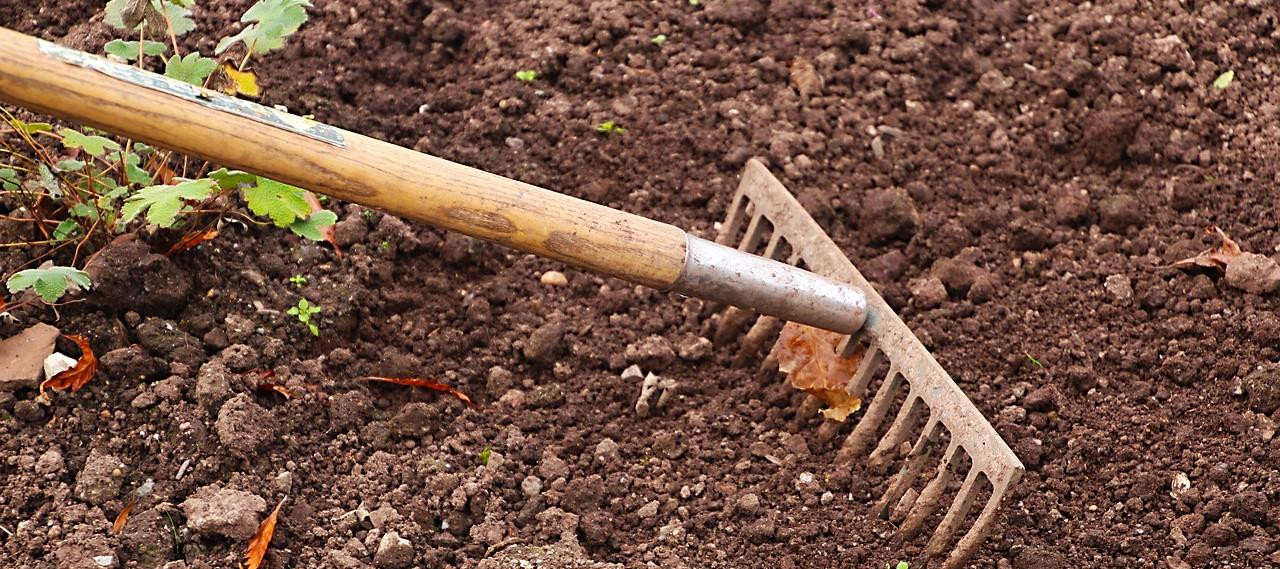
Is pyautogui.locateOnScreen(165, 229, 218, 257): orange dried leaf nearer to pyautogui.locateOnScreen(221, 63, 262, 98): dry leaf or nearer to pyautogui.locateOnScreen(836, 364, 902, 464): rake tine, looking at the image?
pyautogui.locateOnScreen(221, 63, 262, 98): dry leaf

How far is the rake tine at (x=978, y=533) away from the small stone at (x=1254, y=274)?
106 cm

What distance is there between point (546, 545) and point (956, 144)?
1826mm

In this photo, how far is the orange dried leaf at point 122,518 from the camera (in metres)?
2.57

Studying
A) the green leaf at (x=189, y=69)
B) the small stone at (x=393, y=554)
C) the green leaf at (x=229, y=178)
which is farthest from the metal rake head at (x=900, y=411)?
the green leaf at (x=189, y=69)

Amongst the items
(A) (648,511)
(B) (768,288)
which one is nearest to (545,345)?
(A) (648,511)

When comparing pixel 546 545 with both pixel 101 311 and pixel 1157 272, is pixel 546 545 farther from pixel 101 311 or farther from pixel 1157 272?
pixel 1157 272

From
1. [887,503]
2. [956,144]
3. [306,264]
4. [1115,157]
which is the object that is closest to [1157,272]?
[1115,157]

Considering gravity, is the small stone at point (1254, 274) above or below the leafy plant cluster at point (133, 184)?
above

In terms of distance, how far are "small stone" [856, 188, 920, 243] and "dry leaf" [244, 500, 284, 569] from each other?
5.85ft

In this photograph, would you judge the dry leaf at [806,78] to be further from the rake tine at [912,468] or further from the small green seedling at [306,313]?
the small green seedling at [306,313]

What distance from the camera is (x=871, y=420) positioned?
9.74ft

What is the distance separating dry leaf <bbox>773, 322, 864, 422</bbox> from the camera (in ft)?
10.00

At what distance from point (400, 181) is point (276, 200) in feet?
1.20

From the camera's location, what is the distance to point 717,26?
3.95 m
